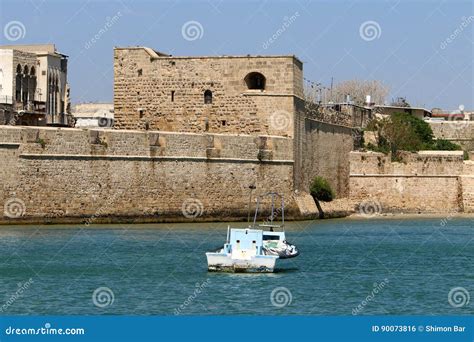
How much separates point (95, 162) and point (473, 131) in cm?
2950

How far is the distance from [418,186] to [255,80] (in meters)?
7.99

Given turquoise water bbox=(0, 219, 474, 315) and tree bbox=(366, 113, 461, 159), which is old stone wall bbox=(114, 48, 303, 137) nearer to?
turquoise water bbox=(0, 219, 474, 315)

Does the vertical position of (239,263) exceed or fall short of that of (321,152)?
it falls short

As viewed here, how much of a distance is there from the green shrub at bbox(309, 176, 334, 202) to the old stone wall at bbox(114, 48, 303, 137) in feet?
9.47

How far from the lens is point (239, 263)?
28688 millimetres

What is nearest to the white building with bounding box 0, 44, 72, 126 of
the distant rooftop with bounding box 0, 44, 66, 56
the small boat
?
the distant rooftop with bounding box 0, 44, 66, 56

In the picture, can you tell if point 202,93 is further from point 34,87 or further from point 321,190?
point 34,87

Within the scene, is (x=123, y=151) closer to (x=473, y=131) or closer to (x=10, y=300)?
(x=10, y=300)

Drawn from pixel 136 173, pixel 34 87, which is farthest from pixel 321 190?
pixel 34 87

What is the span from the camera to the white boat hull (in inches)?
1126

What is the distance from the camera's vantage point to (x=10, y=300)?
24.4 m

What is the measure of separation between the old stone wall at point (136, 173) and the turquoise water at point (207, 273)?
74cm

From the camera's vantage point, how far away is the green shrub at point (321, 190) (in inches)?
1832

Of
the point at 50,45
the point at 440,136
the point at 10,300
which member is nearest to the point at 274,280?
the point at 10,300
